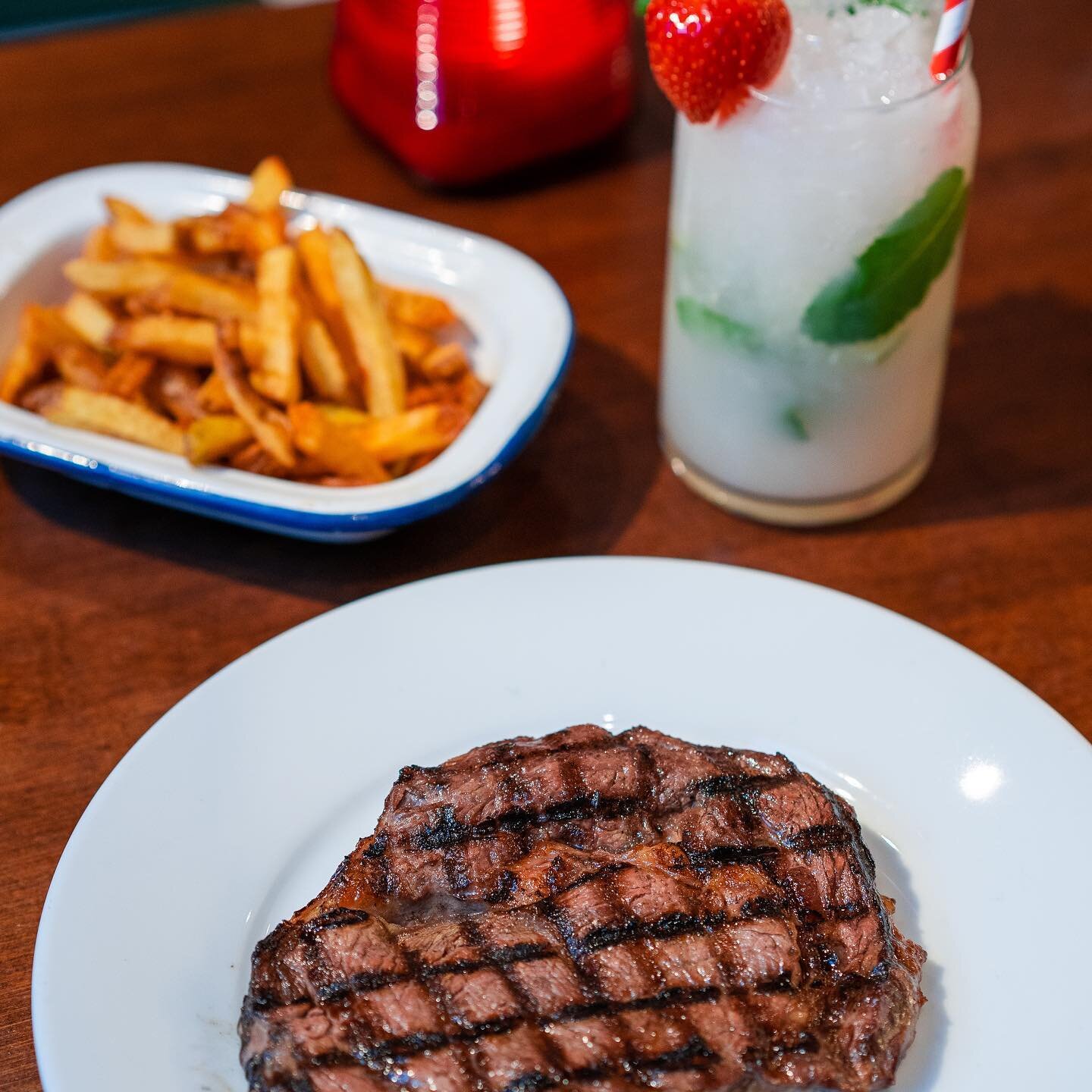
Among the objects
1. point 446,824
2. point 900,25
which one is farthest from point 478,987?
point 900,25

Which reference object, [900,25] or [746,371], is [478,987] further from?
[900,25]

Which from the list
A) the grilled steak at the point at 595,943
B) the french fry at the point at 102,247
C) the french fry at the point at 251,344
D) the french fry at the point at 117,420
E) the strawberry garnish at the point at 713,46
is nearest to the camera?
the grilled steak at the point at 595,943

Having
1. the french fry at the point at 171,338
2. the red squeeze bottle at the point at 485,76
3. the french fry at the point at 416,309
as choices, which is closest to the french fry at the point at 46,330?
the french fry at the point at 171,338

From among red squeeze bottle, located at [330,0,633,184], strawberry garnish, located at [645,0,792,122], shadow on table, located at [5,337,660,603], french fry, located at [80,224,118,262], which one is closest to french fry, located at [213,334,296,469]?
shadow on table, located at [5,337,660,603]

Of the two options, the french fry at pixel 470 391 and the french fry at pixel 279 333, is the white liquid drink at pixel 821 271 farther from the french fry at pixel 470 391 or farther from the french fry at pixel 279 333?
the french fry at pixel 279 333

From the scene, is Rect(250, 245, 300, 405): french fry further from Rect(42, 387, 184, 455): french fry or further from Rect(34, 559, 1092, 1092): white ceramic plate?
Rect(34, 559, 1092, 1092): white ceramic plate

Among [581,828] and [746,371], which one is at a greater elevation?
[746,371]

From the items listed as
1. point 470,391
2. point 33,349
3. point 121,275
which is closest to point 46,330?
point 33,349
